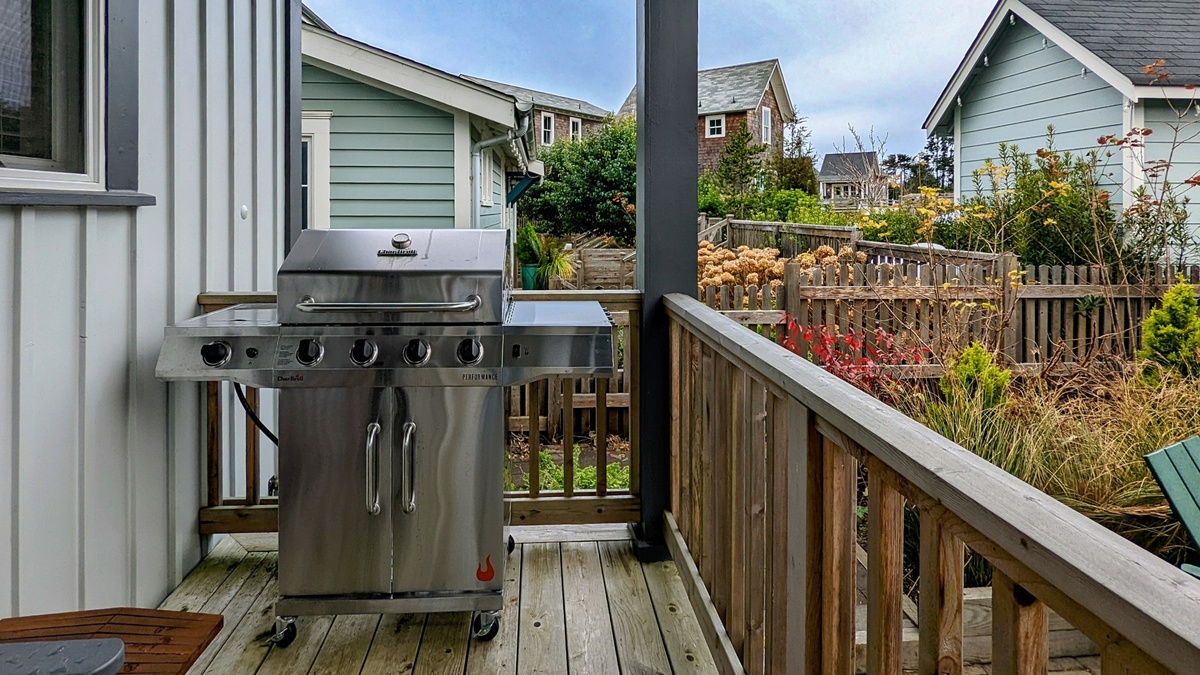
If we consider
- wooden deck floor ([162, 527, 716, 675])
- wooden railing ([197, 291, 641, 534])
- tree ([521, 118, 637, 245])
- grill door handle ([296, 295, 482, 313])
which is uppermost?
tree ([521, 118, 637, 245])

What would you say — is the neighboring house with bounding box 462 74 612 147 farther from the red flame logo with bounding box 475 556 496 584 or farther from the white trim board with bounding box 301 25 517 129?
the red flame logo with bounding box 475 556 496 584

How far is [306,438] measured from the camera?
7.48 ft

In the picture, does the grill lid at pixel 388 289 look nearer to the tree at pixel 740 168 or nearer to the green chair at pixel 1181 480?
the green chair at pixel 1181 480

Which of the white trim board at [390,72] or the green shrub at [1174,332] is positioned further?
the white trim board at [390,72]

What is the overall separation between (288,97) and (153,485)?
180 centimetres

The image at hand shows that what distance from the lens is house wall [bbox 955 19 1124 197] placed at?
25.7ft

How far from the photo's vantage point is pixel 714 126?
68.6ft

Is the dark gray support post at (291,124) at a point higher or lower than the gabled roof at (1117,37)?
lower

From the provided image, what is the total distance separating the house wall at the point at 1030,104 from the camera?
784cm

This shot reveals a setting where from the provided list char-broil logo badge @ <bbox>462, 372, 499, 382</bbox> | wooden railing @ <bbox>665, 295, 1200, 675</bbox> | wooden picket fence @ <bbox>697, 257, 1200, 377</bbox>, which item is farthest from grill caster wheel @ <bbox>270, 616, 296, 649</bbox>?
wooden picket fence @ <bbox>697, 257, 1200, 377</bbox>

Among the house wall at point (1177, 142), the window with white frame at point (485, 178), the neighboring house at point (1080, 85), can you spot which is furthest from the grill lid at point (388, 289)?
the house wall at point (1177, 142)

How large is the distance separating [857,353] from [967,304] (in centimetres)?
74

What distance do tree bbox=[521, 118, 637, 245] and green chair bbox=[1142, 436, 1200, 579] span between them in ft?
46.2

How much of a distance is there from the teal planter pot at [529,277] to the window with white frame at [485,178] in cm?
148
